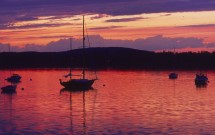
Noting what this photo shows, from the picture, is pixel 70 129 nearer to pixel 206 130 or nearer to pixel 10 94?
pixel 206 130

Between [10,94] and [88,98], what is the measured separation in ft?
41.3

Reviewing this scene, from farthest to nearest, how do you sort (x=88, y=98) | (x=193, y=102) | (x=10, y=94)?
(x=10, y=94) → (x=88, y=98) → (x=193, y=102)

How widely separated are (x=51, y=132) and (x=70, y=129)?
2.15 meters

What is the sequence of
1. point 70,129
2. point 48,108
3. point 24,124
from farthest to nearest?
point 48,108 < point 24,124 < point 70,129

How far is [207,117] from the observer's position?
1756 inches

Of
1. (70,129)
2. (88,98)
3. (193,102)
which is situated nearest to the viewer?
(70,129)

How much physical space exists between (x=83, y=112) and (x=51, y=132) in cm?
1344

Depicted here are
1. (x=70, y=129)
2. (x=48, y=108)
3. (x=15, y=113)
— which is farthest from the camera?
(x=48, y=108)

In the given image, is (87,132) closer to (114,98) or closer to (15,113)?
(15,113)

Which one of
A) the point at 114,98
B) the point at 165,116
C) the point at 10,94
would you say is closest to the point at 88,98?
the point at 114,98

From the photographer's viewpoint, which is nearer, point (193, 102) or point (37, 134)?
point (37, 134)

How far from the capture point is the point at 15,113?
49500 mm

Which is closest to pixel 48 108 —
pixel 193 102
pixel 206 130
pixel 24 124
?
pixel 24 124

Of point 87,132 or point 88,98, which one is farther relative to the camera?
point 88,98
